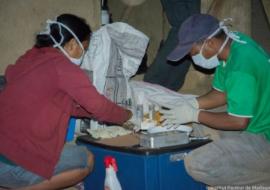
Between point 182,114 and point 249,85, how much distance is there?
16.2 inches

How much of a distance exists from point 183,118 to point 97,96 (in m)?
0.53

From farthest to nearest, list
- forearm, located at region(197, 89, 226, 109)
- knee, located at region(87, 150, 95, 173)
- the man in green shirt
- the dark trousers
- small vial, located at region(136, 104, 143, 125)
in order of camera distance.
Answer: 1. the dark trousers
2. forearm, located at region(197, 89, 226, 109)
3. small vial, located at region(136, 104, 143, 125)
4. knee, located at region(87, 150, 95, 173)
5. the man in green shirt

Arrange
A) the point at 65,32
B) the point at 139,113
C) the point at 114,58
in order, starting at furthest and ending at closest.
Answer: the point at 114,58 < the point at 139,113 < the point at 65,32

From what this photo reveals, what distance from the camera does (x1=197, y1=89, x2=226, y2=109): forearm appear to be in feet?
8.24

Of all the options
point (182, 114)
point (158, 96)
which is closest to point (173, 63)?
point (158, 96)

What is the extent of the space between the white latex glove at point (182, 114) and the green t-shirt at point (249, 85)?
0.70 feet

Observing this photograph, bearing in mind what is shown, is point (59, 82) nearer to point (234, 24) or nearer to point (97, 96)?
point (97, 96)

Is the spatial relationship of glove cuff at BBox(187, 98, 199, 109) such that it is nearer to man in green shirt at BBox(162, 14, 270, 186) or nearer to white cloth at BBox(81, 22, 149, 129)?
man in green shirt at BBox(162, 14, 270, 186)

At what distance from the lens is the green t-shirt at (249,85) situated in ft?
6.49

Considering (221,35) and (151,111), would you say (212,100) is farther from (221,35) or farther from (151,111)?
(221,35)

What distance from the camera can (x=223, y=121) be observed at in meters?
2.05

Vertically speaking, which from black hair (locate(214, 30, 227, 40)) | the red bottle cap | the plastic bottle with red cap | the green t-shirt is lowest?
the plastic bottle with red cap

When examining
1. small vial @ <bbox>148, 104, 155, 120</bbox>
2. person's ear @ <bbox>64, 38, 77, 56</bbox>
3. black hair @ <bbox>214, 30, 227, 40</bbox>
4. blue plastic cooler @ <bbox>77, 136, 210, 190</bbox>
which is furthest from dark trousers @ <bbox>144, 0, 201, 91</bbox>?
person's ear @ <bbox>64, 38, 77, 56</bbox>

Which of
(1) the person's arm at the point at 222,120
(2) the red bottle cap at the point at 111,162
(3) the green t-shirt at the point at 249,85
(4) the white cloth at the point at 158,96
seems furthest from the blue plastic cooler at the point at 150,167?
(4) the white cloth at the point at 158,96
